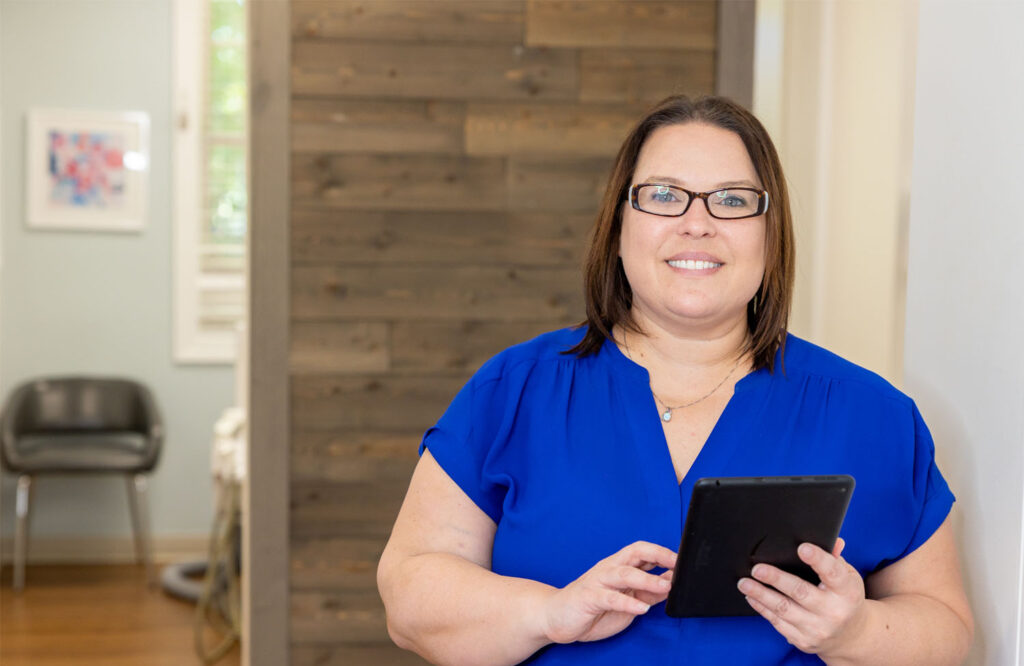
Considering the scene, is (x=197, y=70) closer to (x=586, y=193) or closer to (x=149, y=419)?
(x=149, y=419)

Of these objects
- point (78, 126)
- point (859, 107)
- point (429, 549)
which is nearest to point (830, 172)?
point (859, 107)

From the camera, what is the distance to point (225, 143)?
5695 mm

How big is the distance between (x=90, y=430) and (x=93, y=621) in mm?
1237

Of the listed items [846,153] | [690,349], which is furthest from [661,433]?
[846,153]

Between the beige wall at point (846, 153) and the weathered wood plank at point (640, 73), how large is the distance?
33.6 inches

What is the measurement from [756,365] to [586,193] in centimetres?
147

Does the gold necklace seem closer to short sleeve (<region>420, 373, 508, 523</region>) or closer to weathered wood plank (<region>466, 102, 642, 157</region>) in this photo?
short sleeve (<region>420, 373, 508, 523</region>)

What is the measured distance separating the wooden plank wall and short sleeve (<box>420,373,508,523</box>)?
141 cm

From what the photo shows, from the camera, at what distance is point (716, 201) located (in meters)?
1.48

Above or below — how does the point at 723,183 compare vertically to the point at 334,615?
above

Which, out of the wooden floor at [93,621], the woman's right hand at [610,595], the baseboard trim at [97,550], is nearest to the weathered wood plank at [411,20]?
the woman's right hand at [610,595]

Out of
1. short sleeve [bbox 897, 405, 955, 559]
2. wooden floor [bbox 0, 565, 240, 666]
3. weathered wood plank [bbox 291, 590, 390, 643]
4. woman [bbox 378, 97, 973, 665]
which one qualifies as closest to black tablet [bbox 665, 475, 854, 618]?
woman [bbox 378, 97, 973, 665]

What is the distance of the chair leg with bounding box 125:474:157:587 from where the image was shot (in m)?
5.33

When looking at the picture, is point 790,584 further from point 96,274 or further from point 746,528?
point 96,274
